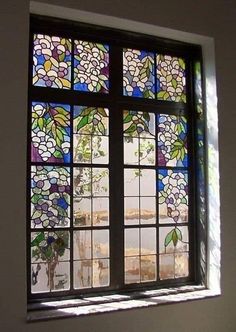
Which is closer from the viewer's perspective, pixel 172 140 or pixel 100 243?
pixel 100 243

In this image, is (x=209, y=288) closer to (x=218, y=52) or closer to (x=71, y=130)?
(x=71, y=130)

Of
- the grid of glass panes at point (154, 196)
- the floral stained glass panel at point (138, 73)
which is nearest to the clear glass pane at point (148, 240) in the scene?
the grid of glass panes at point (154, 196)

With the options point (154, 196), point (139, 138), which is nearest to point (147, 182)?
point (154, 196)

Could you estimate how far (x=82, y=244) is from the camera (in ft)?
9.51

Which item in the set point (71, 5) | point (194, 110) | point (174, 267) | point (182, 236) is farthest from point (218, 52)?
point (174, 267)

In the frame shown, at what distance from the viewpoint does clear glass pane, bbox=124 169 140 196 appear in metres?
3.07

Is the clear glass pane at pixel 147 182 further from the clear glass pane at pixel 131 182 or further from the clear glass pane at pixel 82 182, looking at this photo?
the clear glass pane at pixel 82 182

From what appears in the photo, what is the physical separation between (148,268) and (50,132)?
1.21 meters

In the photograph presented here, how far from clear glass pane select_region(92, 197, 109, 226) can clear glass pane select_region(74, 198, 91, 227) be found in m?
0.04

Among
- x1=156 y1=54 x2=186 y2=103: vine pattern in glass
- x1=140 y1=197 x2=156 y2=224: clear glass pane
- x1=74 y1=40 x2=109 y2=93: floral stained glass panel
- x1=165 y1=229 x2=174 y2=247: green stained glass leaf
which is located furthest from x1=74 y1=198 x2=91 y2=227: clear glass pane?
x1=156 y1=54 x2=186 y2=103: vine pattern in glass

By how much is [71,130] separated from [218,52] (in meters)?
1.29

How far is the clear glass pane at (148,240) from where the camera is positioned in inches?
122

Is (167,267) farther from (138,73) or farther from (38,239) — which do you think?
(138,73)

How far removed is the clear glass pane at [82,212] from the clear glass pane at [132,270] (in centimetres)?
42
